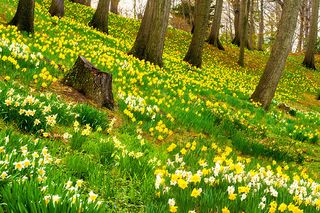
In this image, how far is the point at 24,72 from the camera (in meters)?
6.41

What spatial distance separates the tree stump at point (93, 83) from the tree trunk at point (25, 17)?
4.86 m

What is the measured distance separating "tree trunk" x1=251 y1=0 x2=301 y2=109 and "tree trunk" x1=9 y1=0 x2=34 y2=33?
301 inches

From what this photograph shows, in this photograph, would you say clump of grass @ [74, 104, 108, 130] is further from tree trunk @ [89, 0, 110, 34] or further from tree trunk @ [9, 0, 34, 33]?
tree trunk @ [89, 0, 110, 34]

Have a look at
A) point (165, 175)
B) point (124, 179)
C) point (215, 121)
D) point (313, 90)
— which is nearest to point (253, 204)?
point (165, 175)

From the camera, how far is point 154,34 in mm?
13727

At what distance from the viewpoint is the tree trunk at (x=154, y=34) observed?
13609mm

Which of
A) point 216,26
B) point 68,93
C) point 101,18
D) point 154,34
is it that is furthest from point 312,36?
point 68,93

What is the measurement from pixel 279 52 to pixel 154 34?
4434 mm

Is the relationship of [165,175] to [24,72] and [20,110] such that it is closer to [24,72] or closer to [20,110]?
[20,110]

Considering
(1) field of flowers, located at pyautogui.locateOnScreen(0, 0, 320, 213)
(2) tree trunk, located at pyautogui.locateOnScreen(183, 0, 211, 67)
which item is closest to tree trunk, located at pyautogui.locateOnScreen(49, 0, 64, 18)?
(2) tree trunk, located at pyautogui.locateOnScreen(183, 0, 211, 67)

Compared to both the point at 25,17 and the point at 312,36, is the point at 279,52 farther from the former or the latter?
the point at 312,36

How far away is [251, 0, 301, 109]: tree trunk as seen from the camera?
11953mm

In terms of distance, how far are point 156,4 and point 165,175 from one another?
10643mm

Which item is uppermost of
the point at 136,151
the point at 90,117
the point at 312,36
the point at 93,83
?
the point at 312,36
